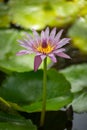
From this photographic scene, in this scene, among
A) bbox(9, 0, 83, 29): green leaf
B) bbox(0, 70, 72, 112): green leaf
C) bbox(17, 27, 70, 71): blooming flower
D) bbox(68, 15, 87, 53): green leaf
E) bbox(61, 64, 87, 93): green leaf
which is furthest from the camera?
bbox(9, 0, 83, 29): green leaf

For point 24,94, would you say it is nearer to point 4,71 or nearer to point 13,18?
point 4,71

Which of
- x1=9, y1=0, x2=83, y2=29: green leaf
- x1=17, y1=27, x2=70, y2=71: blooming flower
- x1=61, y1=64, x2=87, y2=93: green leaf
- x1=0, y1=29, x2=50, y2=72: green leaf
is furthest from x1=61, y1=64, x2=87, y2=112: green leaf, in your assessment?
x1=9, y1=0, x2=83, y2=29: green leaf

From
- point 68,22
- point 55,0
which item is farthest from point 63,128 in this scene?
point 55,0

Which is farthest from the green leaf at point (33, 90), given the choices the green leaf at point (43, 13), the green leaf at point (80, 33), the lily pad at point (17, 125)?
the green leaf at point (43, 13)

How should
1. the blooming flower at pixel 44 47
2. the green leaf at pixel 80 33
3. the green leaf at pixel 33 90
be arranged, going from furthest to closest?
→ 1. the green leaf at pixel 80 33
2. the green leaf at pixel 33 90
3. the blooming flower at pixel 44 47

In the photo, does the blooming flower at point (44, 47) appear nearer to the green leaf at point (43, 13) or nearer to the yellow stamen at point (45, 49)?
the yellow stamen at point (45, 49)

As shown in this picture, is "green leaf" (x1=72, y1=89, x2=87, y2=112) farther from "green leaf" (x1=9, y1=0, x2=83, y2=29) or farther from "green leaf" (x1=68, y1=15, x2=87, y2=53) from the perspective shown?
"green leaf" (x1=9, y1=0, x2=83, y2=29)
